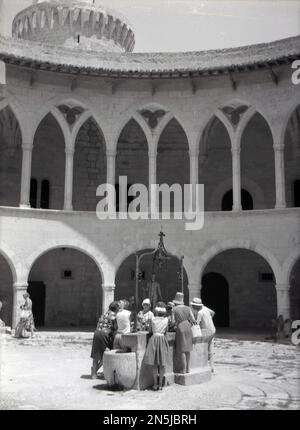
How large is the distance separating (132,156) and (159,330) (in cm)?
1506

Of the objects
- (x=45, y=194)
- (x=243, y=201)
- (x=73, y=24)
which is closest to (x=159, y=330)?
(x=243, y=201)

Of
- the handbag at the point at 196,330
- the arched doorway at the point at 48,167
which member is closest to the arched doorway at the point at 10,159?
the arched doorway at the point at 48,167

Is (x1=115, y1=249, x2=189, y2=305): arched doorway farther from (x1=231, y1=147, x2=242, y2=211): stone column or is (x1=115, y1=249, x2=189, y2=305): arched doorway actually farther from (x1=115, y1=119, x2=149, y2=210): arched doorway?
(x1=231, y1=147, x2=242, y2=211): stone column

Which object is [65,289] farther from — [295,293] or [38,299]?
[295,293]

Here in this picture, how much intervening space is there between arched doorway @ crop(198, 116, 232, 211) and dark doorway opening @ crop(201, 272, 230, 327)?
2799 millimetres

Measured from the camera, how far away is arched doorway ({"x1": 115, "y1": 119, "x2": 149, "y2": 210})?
895 inches

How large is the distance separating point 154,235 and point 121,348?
9.52 meters

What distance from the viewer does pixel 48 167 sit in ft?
71.5

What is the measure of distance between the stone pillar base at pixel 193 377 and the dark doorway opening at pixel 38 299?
41.9ft

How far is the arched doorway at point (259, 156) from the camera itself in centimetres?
2131

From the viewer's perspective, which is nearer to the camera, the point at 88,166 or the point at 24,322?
the point at 24,322

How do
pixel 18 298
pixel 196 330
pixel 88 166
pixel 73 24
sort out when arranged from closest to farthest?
pixel 196 330 → pixel 18 298 → pixel 88 166 → pixel 73 24
